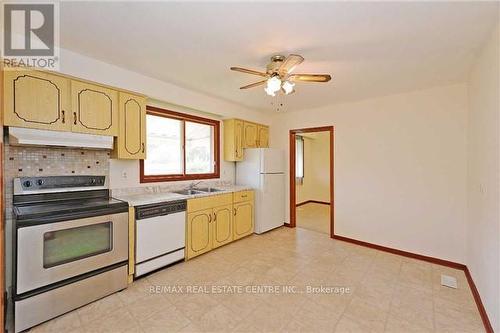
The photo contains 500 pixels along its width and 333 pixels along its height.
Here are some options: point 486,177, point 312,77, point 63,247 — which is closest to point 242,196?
point 312,77

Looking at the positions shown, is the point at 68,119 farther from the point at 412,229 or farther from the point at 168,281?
the point at 412,229

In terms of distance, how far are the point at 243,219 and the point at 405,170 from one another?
2591 millimetres

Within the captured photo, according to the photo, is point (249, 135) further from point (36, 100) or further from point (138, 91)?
point (36, 100)

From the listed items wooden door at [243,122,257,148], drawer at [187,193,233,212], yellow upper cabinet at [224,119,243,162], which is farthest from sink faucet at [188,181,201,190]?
wooden door at [243,122,257,148]

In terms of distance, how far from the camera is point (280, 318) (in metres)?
1.96

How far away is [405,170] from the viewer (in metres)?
3.33

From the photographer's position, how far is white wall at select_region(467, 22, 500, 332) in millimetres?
1734

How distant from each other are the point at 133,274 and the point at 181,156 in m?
1.78

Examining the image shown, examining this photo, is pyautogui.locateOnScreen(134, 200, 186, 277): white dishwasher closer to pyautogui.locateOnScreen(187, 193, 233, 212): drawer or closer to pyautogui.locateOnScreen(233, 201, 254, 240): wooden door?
pyautogui.locateOnScreen(187, 193, 233, 212): drawer

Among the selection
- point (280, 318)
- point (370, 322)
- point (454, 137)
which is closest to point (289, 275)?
point (280, 318)

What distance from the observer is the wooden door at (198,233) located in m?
3.06

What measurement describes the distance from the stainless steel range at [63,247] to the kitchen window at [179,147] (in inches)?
34.9

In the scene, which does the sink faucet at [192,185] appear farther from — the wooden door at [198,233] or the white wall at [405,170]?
the white wall at [405,170]

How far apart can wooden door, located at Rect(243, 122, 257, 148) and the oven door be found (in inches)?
101
